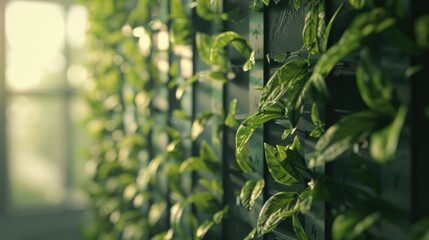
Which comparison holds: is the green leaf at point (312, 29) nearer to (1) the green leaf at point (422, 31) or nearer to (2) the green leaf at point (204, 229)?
(1) the green leaf at point (422, 31)

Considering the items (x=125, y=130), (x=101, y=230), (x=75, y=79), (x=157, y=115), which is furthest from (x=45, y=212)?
(x=157, y=115)

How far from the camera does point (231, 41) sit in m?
0.90

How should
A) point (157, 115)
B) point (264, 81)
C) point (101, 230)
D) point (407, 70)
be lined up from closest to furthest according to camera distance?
1. point (407, 70)
2. point (264, 81)
3. point (157, 115)
4. point (101, 230)

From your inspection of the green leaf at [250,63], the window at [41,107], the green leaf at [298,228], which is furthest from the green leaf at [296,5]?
the window at [41,107]

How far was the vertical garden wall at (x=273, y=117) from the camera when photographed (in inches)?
22.8

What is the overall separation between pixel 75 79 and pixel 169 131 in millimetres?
1695

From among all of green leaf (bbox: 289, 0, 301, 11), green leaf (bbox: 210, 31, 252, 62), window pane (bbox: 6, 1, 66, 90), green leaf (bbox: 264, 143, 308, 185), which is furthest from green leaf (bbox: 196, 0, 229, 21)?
window pane (bbox: 6, 1, 66, 90)

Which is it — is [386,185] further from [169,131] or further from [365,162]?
[169,131]

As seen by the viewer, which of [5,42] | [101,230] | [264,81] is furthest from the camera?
[5,42]

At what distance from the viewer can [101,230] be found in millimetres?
1813

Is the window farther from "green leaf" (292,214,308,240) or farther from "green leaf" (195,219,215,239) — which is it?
"green leaf" (292,214,308,240)

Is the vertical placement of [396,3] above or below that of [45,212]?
above

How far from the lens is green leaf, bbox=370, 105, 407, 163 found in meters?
0.52

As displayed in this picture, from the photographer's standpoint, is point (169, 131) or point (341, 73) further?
point (169, 131)
